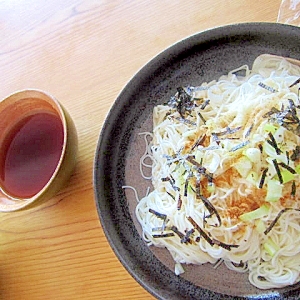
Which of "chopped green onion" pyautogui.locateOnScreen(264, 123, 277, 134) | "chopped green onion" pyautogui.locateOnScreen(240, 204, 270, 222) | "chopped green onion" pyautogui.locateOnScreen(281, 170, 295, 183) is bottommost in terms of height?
"chopped green onion" pyautogui.locateOnScreen(240, 204, 270, 222)

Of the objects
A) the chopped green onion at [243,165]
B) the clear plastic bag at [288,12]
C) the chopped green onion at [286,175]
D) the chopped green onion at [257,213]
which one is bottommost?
the chopped green onion at [257,213]

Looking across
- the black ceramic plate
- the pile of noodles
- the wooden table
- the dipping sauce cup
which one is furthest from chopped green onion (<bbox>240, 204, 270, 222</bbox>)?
the dipping sauce cup

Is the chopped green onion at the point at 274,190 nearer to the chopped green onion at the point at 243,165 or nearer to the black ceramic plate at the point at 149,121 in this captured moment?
the chopped green onion at the point at 243,165

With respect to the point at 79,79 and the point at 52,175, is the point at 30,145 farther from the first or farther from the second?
the point at 79,79

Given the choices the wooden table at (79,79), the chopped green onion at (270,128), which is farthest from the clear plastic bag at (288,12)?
the chopped green onion at (270,128)

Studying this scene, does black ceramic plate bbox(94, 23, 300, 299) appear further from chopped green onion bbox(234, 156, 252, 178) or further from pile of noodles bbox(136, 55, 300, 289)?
chopped green onion bbox(234, 156, 252, 178)

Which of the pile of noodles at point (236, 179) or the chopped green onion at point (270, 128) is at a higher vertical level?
the chopped green onion at point (270, 128)

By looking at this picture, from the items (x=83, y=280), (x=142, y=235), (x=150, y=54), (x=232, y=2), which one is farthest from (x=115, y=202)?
(x=232, y=2)
